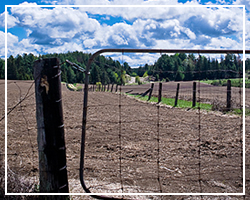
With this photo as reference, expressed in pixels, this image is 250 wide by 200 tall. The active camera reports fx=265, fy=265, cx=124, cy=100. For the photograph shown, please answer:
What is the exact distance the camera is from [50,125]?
2.60 m

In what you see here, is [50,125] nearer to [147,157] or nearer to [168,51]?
[168,51]

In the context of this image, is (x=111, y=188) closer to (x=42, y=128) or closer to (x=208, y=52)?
(x=42, y=128)

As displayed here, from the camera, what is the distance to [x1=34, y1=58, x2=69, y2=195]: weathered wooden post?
2.55 meters

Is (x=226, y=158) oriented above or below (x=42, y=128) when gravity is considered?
below

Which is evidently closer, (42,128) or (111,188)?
(42,128)

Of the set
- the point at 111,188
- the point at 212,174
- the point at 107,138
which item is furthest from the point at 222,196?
the point at 107,138

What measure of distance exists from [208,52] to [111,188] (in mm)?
2146

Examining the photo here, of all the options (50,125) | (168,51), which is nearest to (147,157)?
(168,51)

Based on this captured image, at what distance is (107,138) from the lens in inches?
241

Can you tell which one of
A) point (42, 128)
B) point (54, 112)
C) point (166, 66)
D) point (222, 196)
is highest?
point (166, 66)

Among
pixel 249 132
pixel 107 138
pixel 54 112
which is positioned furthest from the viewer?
pixel 249 132

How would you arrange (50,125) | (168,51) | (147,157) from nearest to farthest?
(50,125) → (168,51) → (147,157)

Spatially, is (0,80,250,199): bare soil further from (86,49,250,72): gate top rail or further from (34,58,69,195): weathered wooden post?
(86,49,250,72): gate top rail

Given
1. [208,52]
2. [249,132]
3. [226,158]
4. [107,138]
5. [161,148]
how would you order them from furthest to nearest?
1. [249,132]
2. [107,138]
3. [161,148]
4. [226,158]
5. [208,52]
